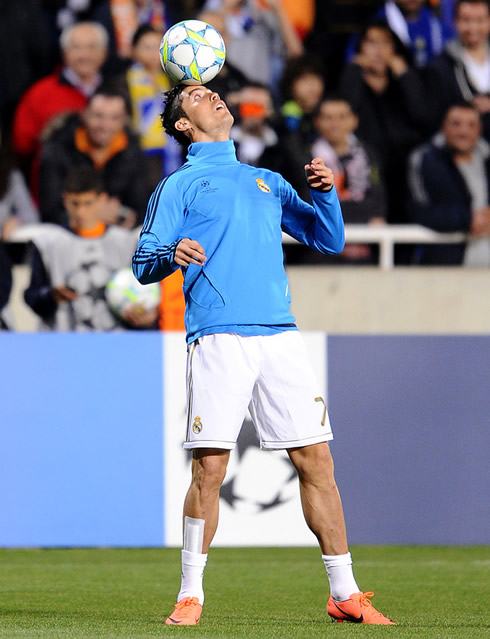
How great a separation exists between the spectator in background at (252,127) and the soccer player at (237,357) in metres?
5.30

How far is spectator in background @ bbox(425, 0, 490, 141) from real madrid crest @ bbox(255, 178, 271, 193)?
6.19m

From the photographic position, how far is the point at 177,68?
543 centimetres

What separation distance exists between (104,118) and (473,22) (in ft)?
11.2

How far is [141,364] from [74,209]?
1.43 meters

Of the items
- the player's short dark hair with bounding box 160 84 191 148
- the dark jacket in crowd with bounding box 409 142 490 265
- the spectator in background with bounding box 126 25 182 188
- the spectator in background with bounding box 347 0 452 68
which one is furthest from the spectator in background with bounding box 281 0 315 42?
the player's short dark hair with bounding box 160 84 191 148

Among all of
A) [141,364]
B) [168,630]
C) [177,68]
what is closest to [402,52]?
[141,364]

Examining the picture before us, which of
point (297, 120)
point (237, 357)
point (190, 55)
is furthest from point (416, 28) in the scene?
point (237, 357)

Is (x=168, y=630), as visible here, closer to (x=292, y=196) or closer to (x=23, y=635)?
(x=23, y=635)

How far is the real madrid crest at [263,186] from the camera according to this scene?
5.24 meters

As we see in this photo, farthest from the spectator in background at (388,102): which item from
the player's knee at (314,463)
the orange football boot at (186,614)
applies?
the orange football boot at (186,614)

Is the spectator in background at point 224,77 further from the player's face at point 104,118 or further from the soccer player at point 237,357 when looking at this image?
the soccer player at point 237,357

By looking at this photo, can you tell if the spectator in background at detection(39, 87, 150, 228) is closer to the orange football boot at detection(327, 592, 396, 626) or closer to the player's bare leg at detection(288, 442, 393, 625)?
the player's bare leg at detection(288, 442, 393, 625)

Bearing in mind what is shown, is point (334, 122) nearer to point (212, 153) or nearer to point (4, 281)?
point (4, 281)

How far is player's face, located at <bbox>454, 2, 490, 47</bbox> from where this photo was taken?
36.8 feet
